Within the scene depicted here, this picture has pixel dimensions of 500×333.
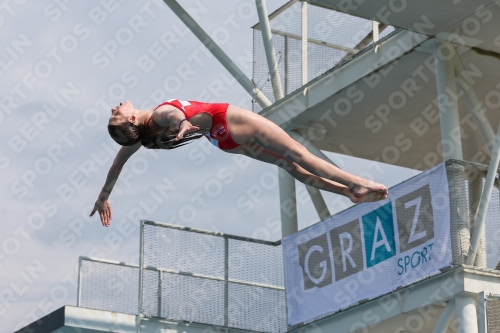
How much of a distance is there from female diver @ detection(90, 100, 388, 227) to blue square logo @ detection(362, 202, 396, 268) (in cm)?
563

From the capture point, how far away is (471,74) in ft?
58.4

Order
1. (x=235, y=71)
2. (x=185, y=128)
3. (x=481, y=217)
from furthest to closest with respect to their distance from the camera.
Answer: (x=235, y=71), (x=481, y=217), (x=185, y=128)

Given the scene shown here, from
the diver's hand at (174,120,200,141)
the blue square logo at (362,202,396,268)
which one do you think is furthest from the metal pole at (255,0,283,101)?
the diver's hand at (174,120,200,141)

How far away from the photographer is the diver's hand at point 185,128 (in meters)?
9.28

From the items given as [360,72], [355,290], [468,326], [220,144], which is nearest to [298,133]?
[360,72]

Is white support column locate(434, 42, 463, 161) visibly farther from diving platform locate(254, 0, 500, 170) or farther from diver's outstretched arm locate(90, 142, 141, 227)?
diver's outstretched arm locate(90, 142, 141, 227)

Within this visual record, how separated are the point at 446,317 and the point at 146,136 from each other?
6.99m

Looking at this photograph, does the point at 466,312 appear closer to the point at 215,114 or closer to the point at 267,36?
the point at 267,36

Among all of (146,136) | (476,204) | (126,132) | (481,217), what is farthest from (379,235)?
(126,132)

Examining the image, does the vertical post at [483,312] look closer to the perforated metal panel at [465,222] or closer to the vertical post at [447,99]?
the perforated metal panel at [465,222]

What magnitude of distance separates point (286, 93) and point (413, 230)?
4.40m

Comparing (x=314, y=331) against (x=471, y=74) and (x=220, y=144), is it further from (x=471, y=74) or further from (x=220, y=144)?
(x=220, y=144)

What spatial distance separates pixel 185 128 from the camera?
30.8 ft

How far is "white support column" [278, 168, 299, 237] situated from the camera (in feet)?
65.0
